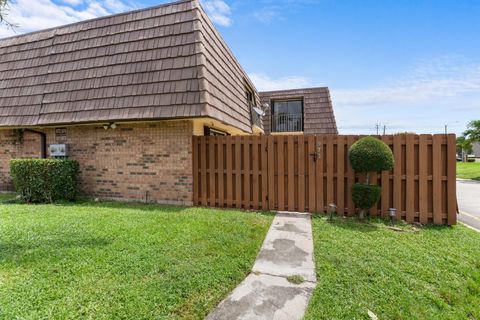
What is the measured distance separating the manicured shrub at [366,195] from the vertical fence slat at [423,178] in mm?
1063

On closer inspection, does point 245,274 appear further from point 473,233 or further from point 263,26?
point 263,26

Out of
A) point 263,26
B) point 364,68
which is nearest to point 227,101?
point 263,26

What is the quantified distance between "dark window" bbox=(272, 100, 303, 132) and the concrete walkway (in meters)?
13.6

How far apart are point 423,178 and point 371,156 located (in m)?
1.45

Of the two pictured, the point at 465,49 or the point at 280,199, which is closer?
the point at 280,199

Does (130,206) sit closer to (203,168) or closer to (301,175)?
(203,168)

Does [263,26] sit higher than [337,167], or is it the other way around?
[263,26]

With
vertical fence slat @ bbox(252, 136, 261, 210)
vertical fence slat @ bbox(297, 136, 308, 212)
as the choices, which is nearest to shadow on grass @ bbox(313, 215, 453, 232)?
vertical fence slat @ bbox(297, 136, 308, 212)

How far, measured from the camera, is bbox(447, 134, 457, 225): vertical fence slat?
5.60m

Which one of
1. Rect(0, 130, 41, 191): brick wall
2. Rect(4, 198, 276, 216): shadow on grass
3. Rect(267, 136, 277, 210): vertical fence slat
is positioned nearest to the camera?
Rect(4, 198, 276, 216): shadow on grass

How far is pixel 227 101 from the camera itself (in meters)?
8.21

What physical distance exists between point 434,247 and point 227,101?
634 cm

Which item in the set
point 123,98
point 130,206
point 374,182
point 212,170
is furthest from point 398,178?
point 123,98

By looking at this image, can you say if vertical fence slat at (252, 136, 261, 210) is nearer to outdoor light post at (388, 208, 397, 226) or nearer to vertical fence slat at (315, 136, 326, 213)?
vertical fence slat at (315, 136, 326, 213)
